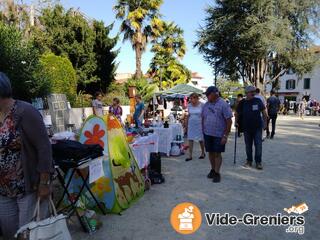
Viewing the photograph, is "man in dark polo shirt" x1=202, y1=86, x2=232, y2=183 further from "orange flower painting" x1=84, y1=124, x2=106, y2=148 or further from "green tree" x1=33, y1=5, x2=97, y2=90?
"green tree" x1=33, y1=5, x2=97, y2=90

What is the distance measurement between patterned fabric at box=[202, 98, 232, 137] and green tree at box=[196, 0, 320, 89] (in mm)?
21726

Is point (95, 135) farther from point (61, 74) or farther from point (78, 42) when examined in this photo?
point (78, 42)

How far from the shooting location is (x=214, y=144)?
6.36 metres

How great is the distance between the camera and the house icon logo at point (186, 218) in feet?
14.1

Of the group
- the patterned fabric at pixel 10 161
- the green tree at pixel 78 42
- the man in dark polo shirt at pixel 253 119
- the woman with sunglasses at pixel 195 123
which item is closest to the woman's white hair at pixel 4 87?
the patterned fabric at pixel 10 161

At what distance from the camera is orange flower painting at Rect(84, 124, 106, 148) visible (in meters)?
4.99

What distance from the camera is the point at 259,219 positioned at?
14.8 ft

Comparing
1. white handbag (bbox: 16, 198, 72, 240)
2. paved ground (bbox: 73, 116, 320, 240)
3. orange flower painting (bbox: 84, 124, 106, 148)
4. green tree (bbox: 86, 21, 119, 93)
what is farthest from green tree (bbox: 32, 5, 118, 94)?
white handbag (bbox: 16, 198, 72, 240)

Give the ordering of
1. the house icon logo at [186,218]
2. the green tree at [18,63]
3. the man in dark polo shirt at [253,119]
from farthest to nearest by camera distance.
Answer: the green tree at [18,63] < the man in dark polo shirt at [253,119] < the house icon logo at [186,218]

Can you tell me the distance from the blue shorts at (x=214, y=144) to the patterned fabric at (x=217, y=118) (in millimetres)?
75

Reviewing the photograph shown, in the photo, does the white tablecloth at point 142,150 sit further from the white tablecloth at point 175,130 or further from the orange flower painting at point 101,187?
the white tablecloth at point 175,130

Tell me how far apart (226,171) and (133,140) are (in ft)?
7.02

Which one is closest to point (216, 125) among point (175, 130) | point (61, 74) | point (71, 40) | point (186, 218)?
point (186, 218)

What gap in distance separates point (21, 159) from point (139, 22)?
2947 centimetres
